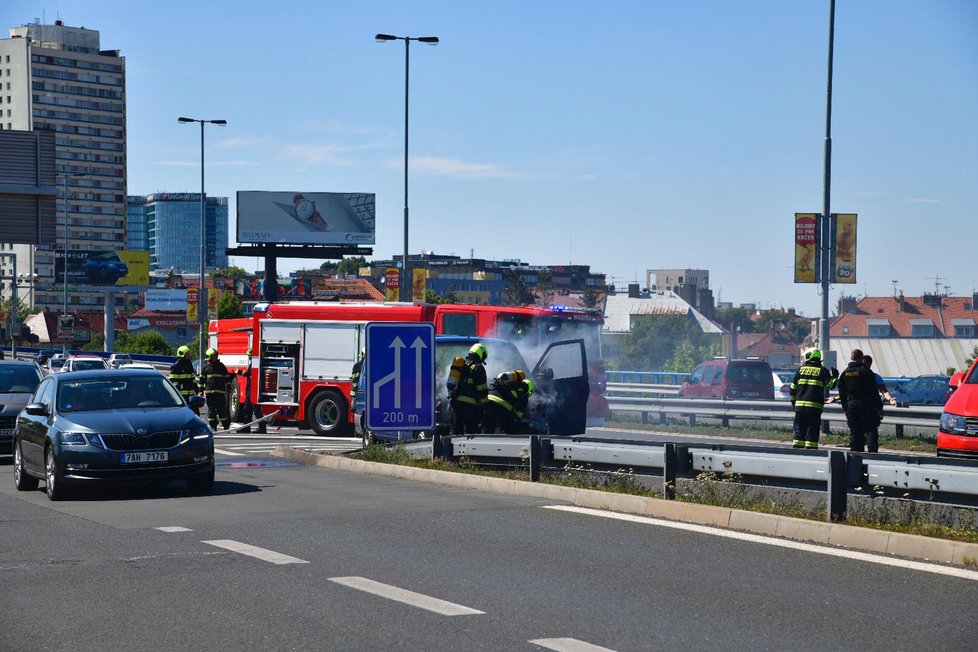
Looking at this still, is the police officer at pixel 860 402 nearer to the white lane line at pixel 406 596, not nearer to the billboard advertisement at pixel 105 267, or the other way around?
the white lane line at pixel 406 596

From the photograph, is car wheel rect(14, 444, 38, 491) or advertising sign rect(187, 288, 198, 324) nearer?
car wheel rect(14, 444, 38, 491)

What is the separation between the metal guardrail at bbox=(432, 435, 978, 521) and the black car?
3604 mm

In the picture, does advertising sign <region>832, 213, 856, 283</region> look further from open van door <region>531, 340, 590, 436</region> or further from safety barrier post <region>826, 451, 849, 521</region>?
safety barrier post <region>826, 451, 849, 521</region>

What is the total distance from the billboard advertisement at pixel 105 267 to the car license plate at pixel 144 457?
99.3m

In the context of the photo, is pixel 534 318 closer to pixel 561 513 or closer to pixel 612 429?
pixel 612 429

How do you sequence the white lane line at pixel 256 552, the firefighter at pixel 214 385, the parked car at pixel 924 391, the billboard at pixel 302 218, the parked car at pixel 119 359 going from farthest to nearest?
1. the billboard at pixel 302 218
2. the parked car at pixel 119 359
3. the parked car at pixel 924 391
4. the firefighter at pixel 214 385
5. the white lane line at pixel 256 552

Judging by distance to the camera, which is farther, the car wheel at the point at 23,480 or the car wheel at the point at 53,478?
the car wheel at the point at 23,480

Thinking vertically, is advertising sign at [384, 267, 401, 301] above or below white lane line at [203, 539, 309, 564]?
above

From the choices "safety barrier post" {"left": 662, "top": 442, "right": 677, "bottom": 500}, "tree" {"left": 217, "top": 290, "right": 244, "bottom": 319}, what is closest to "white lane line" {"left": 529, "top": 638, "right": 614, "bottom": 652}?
"safety barrier post" {"left": 662, "top": 442, "right": 677, "bottom": 500}

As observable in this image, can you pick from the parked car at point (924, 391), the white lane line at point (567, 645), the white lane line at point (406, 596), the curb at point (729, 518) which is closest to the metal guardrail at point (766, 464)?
the curb at point (729, 518)

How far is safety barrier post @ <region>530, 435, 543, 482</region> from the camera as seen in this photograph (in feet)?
50.4

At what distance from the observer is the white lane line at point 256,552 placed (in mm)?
10133

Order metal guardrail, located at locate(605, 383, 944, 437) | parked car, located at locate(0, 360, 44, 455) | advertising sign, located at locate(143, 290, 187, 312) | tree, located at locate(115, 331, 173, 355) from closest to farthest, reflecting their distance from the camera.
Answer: parked car, located at locate(0, 360, 44, 455) < metal guardrail, located at locate(605, 383, 944, 437) < tree, located at locate(115, 331, 173, 355) < advertising sign, located at locate(143, 290, 187, 312)

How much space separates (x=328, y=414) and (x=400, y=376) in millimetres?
10067
